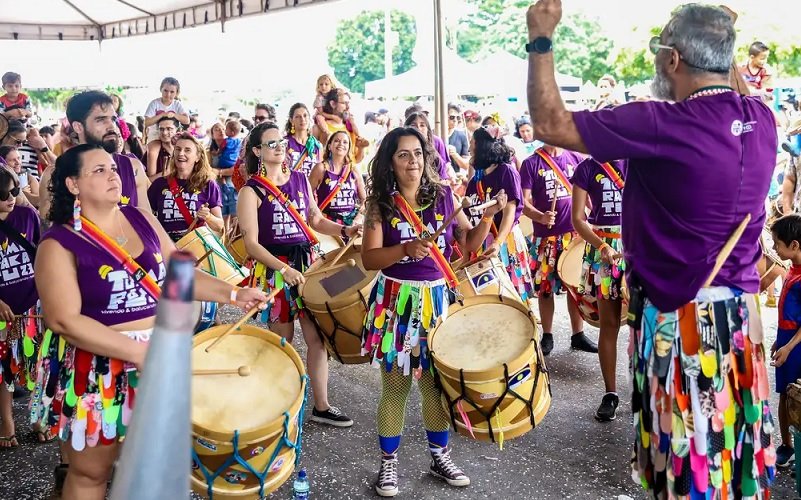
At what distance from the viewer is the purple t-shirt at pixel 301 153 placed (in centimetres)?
726

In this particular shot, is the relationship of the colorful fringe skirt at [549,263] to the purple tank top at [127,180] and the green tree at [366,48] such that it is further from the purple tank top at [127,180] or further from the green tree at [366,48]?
the green tree at [366,48]

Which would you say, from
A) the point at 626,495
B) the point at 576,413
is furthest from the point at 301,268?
the point at 626,495

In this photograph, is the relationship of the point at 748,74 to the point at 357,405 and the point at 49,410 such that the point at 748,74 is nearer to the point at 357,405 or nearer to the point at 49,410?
the point at 357,405

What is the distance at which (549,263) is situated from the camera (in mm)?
5977

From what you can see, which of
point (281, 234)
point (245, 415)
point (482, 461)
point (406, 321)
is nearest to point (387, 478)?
point (482, 461)

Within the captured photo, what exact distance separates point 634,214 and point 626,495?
183 cm

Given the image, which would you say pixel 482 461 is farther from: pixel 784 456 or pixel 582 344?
pixel 582 344

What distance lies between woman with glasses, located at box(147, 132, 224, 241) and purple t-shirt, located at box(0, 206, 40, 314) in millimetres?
1399

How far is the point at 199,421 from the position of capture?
2.79 metres

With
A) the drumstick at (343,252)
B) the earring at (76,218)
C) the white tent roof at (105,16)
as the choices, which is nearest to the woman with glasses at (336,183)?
the drumstick at (343,252)

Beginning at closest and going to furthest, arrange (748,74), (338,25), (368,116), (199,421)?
1. (199,421)
2. (748,74)
3. (368,116)
4. (338,25)

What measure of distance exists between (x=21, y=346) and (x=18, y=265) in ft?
1.49

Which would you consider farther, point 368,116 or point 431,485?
point 368,116

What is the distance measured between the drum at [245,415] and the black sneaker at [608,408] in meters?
2.21
